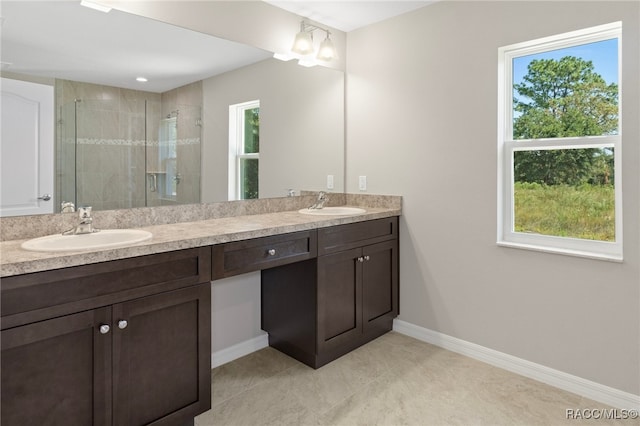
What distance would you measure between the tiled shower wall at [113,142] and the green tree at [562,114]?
77.8 inches

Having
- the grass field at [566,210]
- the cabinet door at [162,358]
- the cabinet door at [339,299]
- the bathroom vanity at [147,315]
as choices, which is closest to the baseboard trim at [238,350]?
the bathroom vanity at [147,315]

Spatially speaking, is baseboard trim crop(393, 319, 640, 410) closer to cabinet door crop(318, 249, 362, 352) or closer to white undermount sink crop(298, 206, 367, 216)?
cabinet door crop(318, 249, 362, 352)

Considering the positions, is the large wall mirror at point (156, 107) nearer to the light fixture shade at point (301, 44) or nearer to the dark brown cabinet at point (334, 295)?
the light fixture shade at point (301, 44)

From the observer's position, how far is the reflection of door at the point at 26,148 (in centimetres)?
167

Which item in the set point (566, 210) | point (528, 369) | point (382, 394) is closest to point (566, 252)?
point (566, 210)

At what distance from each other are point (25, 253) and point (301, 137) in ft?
6.35

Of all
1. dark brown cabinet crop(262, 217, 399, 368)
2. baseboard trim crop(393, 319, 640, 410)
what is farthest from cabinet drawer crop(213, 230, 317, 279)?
baseboard trim crop(393, 319, 640, 410)

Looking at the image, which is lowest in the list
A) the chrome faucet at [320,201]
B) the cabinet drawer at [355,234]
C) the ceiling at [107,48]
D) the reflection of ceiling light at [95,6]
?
the cabinet drawer at [355,234]

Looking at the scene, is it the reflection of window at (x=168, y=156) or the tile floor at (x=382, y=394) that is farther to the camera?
the reflection of window at (x=168, y=156)

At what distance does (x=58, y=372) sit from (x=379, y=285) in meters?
1.93

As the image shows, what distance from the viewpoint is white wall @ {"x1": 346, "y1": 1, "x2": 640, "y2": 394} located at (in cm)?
202

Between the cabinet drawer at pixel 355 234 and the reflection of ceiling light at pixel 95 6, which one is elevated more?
the reflection of ceiling light at pixel 95 6

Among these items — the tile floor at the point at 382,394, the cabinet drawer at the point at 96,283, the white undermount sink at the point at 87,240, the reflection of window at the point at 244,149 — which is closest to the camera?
the cabinet drawer at the point at 96,283

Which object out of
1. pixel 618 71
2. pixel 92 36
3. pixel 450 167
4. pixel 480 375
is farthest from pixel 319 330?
pixel 618 71
